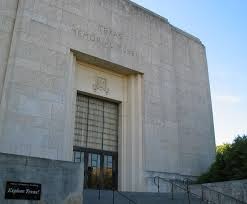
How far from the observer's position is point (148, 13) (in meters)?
22.0

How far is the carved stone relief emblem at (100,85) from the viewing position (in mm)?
18856

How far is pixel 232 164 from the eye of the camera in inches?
660

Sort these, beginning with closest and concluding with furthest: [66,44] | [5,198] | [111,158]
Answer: [5,198], [66,44], [111,158]

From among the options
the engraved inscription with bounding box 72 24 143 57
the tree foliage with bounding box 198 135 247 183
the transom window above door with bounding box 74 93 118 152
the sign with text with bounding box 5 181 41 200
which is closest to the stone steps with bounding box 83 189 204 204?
the tree foliage with bounding box 198 135 247 183

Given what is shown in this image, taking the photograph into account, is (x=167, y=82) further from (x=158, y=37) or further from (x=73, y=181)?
(x=73, y=181)

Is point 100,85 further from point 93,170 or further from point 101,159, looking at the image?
point 93,170

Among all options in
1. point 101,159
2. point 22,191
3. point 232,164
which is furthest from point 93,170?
point 22,191

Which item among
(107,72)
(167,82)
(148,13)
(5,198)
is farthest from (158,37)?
(5,198)

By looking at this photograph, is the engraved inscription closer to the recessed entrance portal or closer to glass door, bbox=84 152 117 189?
the recessed entrance portal

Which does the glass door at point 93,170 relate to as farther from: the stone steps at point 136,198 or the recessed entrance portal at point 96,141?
the stone steps at point 136,198

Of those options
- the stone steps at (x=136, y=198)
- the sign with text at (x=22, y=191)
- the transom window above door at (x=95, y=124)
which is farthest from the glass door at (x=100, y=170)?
the sign with text at (x=22, y=191)

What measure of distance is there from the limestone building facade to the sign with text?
4885mm

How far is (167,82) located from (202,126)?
13.3ft

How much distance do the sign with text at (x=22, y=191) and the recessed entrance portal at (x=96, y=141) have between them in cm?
762
